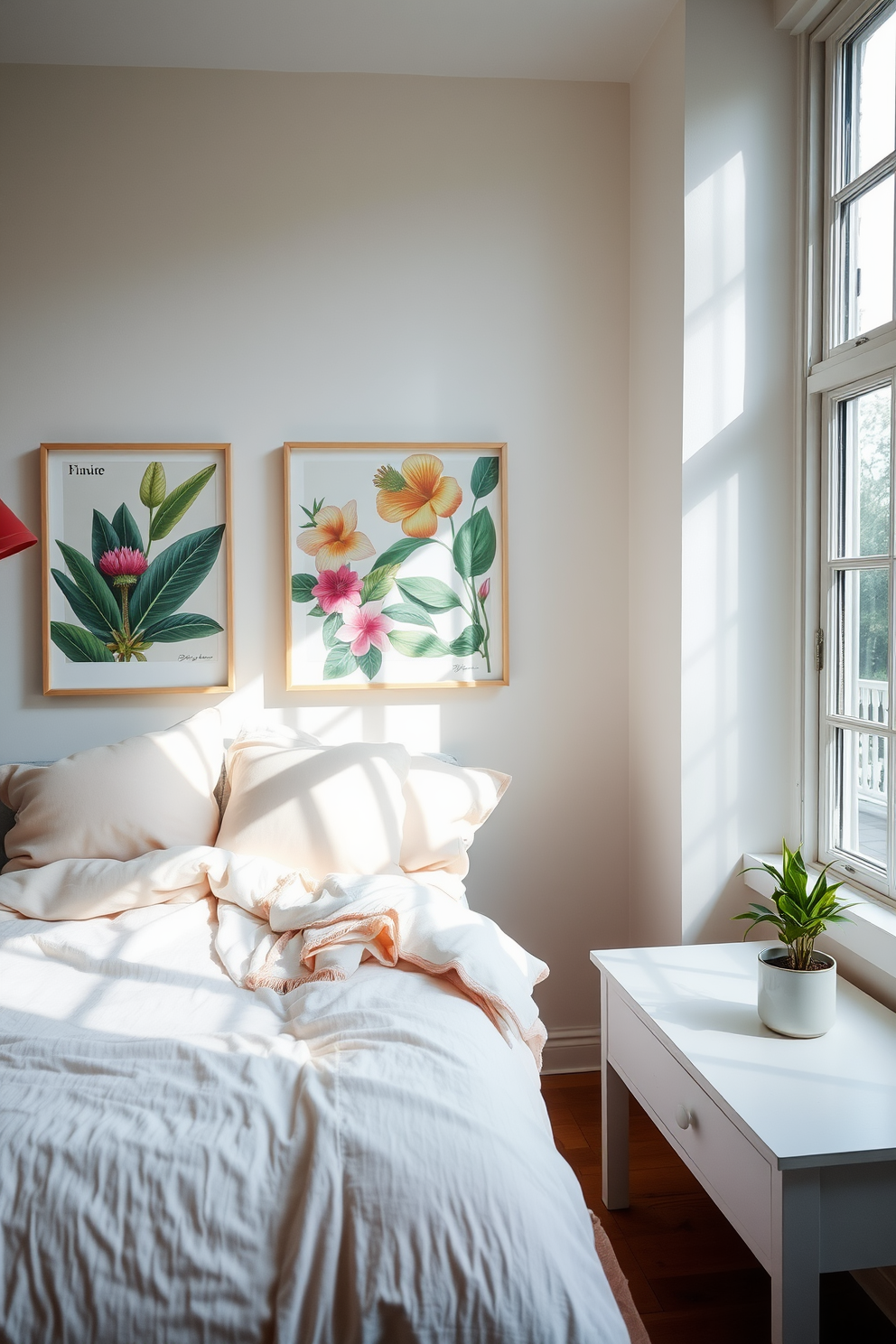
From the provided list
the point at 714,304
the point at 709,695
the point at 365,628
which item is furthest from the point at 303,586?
the point at 714,304

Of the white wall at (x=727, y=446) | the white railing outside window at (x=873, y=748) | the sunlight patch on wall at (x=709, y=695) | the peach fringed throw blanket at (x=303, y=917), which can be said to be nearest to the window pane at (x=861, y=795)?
the white railing outside window at (x=873, y=748)

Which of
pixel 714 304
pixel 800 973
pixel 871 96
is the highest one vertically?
pixel 871 96

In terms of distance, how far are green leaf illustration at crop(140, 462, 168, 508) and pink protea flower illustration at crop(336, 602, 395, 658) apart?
24.4 inches

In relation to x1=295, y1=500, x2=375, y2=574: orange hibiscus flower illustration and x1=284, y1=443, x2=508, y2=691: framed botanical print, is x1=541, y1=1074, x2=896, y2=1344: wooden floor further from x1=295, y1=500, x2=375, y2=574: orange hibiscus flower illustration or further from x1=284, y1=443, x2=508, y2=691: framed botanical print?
x1=295, y1=500, x2=375, y2=574: orange hibiscus flower illustration

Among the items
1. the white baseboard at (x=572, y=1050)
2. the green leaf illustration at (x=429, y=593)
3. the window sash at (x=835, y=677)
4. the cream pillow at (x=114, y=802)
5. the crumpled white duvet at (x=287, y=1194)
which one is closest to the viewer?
the crumpled white duvet at (x=287, y=1194)

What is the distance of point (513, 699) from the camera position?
272 cm

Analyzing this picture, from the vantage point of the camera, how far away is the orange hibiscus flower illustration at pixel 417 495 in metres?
2.62

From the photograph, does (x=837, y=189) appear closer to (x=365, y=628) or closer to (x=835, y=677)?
(x=835, y=677)

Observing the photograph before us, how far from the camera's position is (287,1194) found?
1.10 m

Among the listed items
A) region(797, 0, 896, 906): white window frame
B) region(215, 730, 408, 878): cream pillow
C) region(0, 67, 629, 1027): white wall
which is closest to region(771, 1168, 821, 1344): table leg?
region(797, 0, 896, 906): white window frame

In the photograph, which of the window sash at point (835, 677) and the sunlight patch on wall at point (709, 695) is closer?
the window sash at point (835, 677)

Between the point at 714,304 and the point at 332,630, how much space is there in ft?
4.32

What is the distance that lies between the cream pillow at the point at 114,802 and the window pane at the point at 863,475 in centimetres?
167

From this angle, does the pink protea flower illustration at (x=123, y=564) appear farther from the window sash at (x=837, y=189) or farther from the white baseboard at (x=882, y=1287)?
the white baseboard at (x=882, y=1287)
